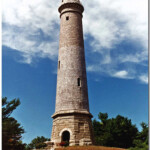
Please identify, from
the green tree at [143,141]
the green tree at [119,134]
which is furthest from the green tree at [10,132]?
the green tree at [119,134]

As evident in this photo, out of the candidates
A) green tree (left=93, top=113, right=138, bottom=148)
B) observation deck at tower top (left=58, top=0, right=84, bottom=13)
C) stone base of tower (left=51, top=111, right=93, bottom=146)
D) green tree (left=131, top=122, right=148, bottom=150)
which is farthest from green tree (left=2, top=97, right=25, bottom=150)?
green tree (left=93, top=113, right=138, bottom=148)

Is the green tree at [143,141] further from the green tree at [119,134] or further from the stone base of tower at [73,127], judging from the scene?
the stone base of tower at [73,127]

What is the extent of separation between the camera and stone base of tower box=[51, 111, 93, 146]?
910 inches

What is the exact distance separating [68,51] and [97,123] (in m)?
21.3

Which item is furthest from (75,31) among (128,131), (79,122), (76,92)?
(128,131)

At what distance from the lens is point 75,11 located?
29.7m

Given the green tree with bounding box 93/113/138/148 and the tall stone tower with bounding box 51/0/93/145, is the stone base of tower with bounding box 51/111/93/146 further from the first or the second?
the green tree with bounding box 93/113/138/148

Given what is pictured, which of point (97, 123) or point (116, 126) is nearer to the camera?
point (116, 126)

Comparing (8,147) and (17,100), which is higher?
(17,100)

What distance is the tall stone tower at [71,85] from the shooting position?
23759mm

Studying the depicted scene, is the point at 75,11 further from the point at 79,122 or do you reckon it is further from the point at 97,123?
the point at 97,123

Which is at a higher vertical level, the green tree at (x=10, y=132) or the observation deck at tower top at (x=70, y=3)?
the observation deck at tower top at (x=70, y=3)

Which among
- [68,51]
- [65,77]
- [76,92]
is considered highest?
[68,51]

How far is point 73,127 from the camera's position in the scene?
2339cm
